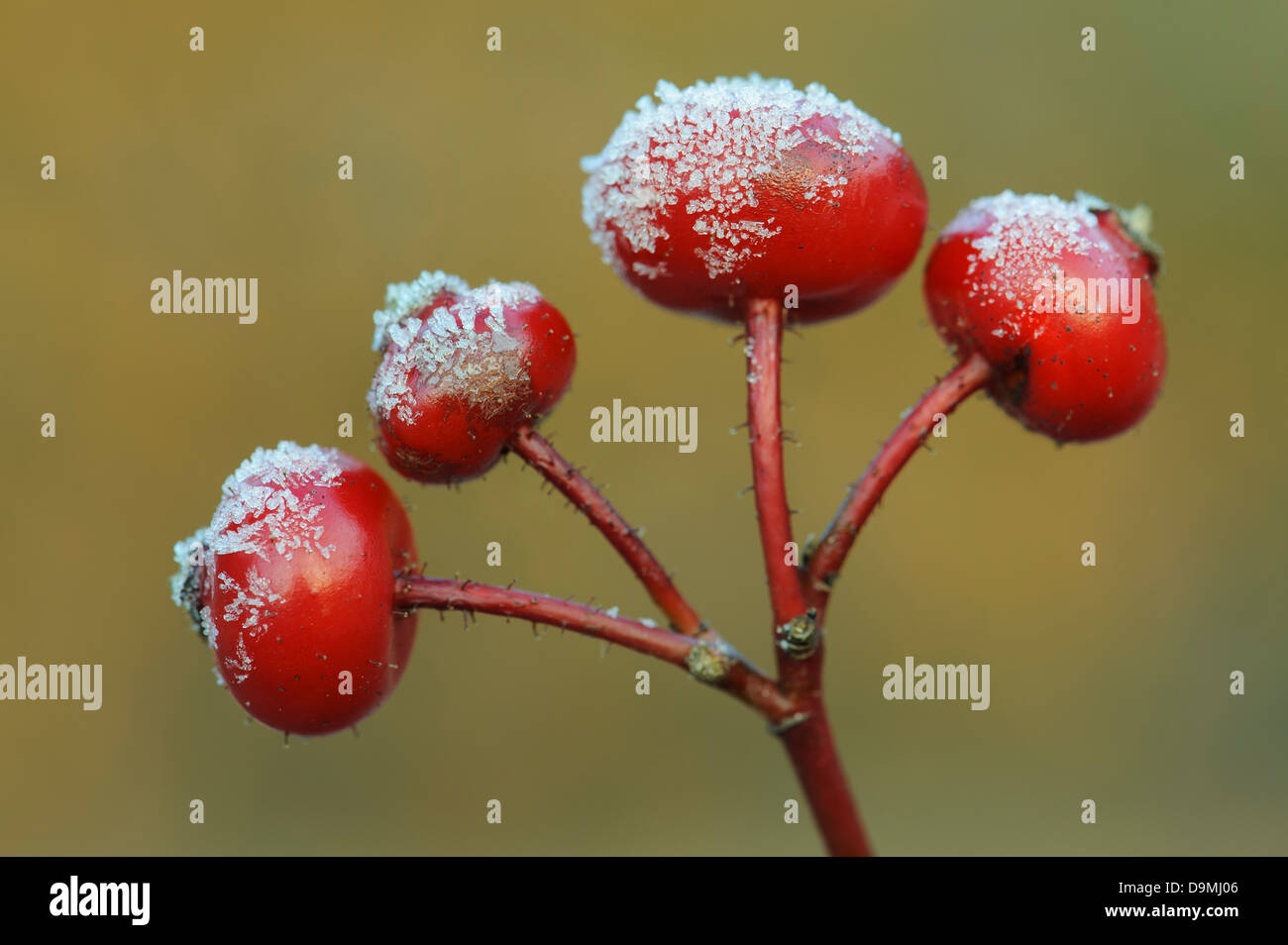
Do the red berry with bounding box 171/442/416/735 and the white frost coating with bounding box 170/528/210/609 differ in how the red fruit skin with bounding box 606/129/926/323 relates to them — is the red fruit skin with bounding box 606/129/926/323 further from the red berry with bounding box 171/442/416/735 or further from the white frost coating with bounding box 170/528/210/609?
the white frost coating with bounding box 170/528/210/609

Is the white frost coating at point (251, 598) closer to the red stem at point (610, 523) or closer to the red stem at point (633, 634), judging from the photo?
the red stem at point (633, 634)

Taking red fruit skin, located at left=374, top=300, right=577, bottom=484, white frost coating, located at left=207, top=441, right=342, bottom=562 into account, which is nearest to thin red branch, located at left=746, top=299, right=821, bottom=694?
red fruit skin, located at left=374, top=300, right=577, bottom=484

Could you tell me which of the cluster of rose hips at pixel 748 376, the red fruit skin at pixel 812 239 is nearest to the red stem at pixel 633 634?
the cluster of rose hips at pixel 748 376

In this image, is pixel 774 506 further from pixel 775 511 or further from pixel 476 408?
pixel 476 408

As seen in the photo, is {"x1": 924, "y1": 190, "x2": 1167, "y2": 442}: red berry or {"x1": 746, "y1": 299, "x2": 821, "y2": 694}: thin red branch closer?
{"x1": 746, "y1": 299, "x2": 821, "y2": 694}: thin red branch

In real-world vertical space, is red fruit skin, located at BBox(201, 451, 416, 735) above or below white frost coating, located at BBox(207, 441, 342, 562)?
below

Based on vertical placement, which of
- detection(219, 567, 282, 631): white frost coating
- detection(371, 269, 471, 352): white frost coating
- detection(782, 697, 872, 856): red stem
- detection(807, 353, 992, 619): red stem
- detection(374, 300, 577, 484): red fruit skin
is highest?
detection(371, 269, 471, 352): white frost coating

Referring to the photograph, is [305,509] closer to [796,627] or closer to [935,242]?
[796,627]

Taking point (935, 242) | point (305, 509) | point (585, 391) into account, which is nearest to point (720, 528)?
point (585, 391)
